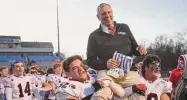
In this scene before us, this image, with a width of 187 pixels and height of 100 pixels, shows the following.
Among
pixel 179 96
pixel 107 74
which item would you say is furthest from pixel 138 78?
pixel 179 96

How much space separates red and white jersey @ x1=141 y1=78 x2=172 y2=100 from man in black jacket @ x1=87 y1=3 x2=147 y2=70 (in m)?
0.50

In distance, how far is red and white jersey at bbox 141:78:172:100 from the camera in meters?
6.20

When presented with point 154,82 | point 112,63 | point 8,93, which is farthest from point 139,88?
point 8,93

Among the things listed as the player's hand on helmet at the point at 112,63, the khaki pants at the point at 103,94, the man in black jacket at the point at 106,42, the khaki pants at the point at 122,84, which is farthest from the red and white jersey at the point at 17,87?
the khaki pants at the point at 103,94

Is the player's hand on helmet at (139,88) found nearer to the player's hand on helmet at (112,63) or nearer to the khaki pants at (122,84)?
the khaki pants at (122,84)

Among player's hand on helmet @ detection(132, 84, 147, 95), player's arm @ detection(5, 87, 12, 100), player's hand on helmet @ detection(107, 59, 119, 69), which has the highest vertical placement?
player's hand on helmet @ detection(107, 59, 119, 69)

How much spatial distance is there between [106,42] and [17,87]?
7.15 metres

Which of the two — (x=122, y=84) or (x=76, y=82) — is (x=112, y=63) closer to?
(x=122, y=84)

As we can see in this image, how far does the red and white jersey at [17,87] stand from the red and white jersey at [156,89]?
6.97 m

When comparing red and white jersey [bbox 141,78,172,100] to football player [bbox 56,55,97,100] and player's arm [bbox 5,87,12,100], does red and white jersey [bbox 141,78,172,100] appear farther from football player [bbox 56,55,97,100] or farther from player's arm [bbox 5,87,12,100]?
player's arm [bbox 5,87,12,100]

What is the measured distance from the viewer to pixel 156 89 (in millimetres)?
6246

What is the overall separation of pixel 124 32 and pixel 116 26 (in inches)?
5.6

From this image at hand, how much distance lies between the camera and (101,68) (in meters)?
5.94

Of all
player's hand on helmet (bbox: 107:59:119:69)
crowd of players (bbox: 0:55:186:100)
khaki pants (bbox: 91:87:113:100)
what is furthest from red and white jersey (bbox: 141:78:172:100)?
khaki pants (bbox: 91:87:113:100)
